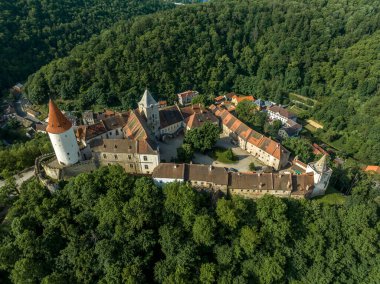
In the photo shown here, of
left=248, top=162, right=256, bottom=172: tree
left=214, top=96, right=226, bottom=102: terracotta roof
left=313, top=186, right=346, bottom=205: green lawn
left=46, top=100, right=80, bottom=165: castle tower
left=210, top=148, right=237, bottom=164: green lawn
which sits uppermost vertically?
left=46, top=100, right=80, bottom=165: castle tower

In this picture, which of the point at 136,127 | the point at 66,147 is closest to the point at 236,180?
the point at 136,127

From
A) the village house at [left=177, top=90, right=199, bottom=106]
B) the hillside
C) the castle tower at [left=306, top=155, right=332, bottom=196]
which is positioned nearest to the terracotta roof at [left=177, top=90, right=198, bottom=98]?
the village house at [left=177, top=90, right=199, bottom=106]

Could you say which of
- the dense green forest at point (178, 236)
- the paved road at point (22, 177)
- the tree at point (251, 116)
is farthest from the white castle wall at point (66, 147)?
the tree at point (251, 116)

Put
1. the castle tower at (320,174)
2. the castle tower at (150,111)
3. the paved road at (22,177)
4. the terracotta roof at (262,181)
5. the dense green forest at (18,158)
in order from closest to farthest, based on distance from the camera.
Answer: the castle tower at (320,174)
the terracotta roof at (262,181)
the paved road at (22,177)
the dense green forest at (18,158)
the castle tower at (150,111)

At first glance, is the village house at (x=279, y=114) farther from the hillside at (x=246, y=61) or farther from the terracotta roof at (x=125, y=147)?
the terracotta roof at (x=125, y=147)

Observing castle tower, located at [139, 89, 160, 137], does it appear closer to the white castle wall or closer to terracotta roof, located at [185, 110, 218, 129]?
terracotta roof, located at [185, 110, 218, 129]

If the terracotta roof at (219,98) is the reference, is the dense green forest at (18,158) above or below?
above
